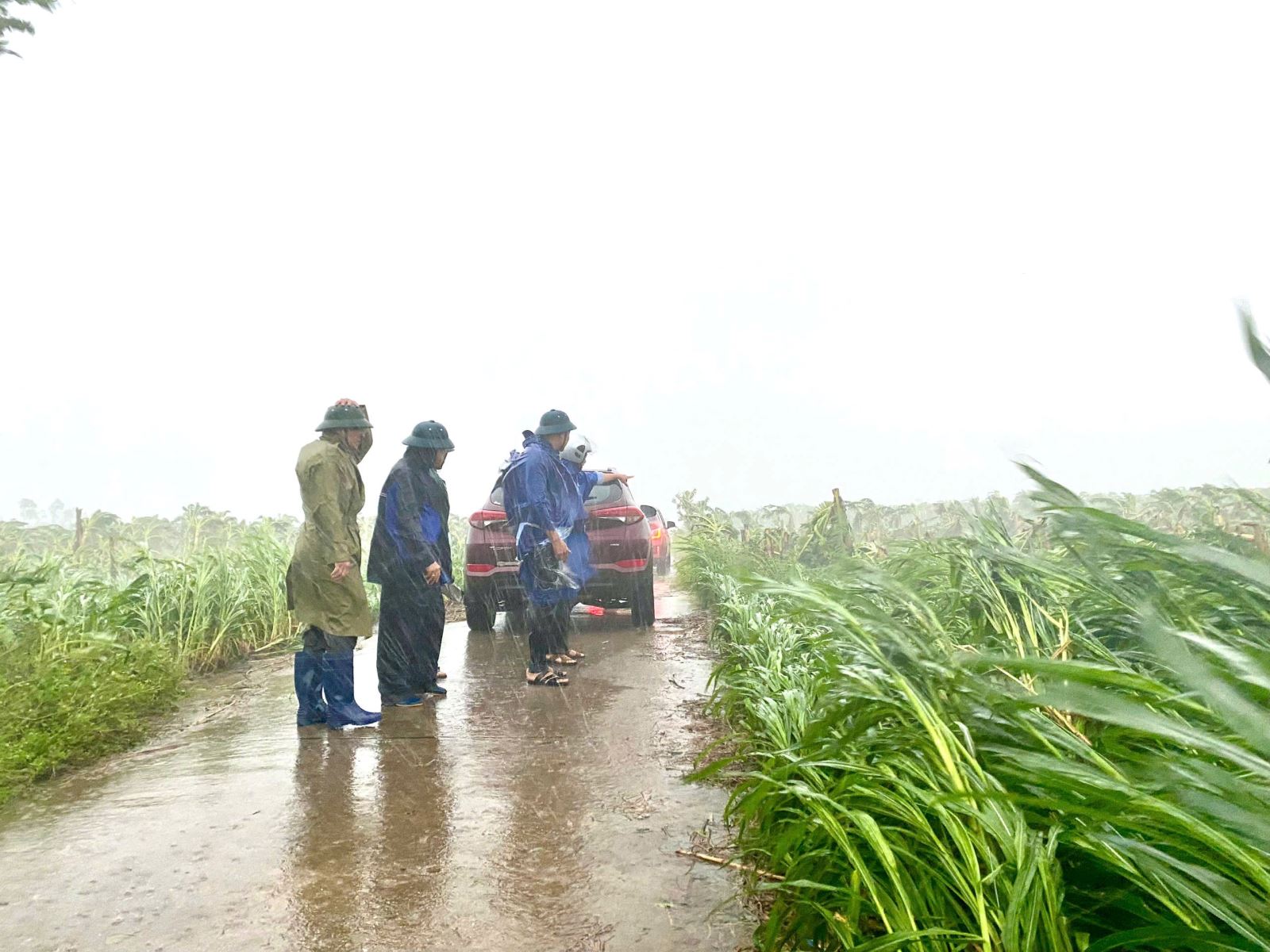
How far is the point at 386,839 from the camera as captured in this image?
146 inches

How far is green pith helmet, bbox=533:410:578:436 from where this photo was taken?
698cm

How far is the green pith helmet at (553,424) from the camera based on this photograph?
6.98 metres

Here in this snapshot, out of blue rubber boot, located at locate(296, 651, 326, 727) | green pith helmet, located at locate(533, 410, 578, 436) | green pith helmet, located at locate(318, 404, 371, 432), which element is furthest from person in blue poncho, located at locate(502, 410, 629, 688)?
blue rubber boot, located at locate(296, 651, 326, 727)

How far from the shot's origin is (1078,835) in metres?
1.92

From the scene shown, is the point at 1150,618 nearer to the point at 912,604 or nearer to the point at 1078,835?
the point at 1078,835

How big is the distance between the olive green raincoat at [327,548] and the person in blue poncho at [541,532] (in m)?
1.38

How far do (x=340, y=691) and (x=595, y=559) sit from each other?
4.04m

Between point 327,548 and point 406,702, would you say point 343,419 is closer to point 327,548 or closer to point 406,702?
point 327,548

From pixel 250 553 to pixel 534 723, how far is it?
211 inches

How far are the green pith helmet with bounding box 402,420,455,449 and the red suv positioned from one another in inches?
94.7

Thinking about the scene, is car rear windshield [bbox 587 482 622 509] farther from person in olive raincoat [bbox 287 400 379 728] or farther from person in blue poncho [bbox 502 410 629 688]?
person in olive raincoat [bbox 287 400 379 728]

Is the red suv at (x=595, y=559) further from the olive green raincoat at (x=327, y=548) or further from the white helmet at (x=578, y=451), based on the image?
the olive green raincoat at (x=327, y=548)

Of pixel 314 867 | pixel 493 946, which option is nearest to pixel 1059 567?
pixel 493 946

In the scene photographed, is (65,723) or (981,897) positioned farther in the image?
(65,723)
